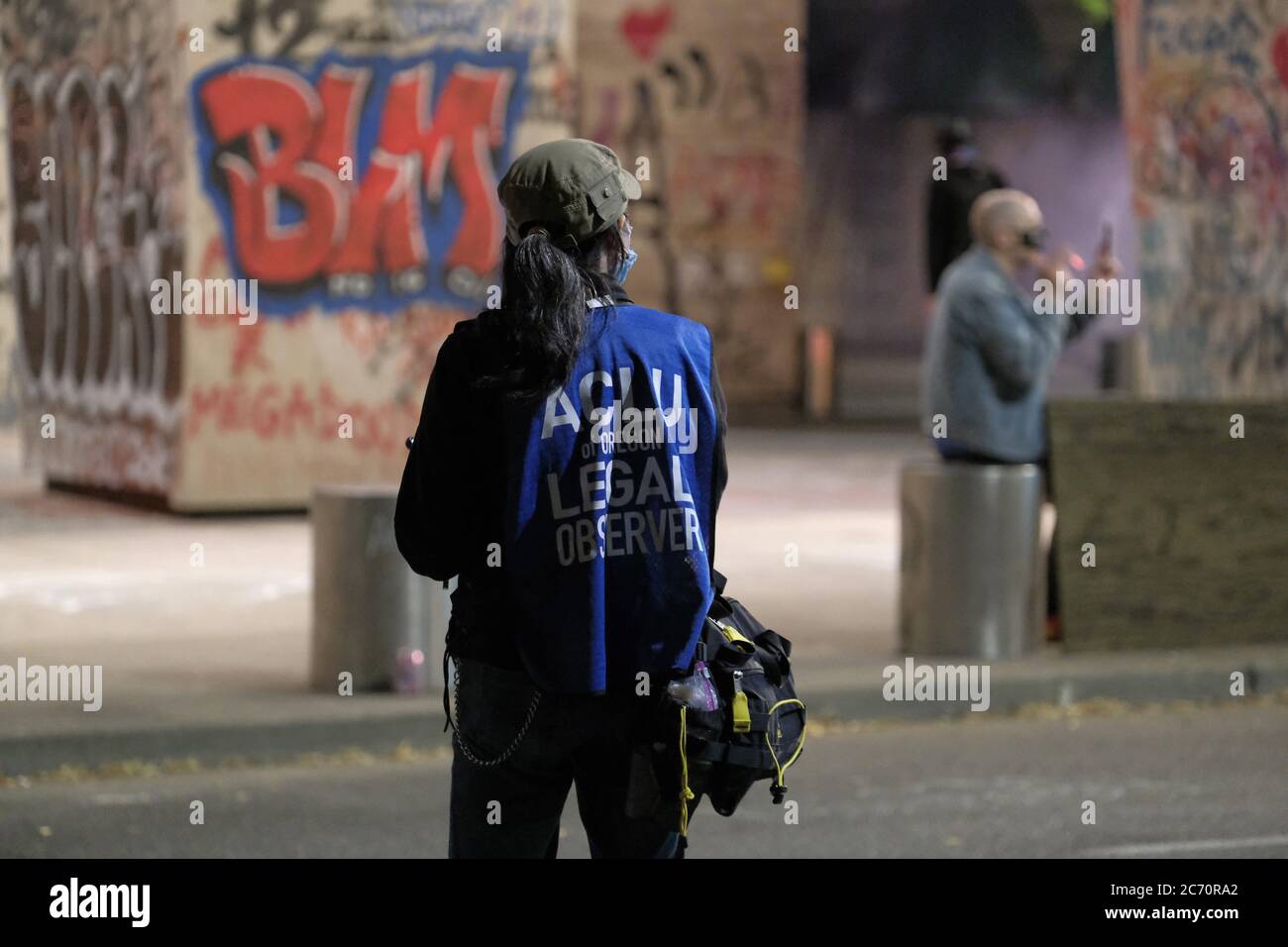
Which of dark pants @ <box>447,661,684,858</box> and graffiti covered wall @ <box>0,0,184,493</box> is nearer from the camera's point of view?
dark pants @ <box>447,661,684,858</box>

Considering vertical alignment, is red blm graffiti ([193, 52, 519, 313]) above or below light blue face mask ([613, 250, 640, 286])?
above

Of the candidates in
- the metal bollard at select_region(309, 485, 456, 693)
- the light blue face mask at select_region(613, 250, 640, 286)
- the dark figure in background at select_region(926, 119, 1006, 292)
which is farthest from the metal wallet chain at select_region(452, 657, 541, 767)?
the dark figure in background at select_region(926, 119, 1006, 292)

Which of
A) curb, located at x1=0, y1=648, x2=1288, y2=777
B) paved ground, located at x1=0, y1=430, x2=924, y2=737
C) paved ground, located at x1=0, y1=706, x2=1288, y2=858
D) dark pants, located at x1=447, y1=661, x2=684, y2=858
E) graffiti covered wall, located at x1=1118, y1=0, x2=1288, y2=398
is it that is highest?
graffiti covered wall, located at x1=1118, y1=0, x2=1288, y2=398

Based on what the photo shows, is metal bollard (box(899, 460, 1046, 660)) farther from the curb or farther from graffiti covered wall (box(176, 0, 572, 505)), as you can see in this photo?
graffiti covered wall (box(176, 0, 572, 505))

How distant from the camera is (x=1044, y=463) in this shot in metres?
10.4

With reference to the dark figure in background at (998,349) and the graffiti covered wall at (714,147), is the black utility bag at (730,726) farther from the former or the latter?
the graffiti covered wall at (714,147)

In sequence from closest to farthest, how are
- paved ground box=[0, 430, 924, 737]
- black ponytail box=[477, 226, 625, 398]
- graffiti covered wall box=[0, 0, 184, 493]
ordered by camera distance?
black ponytail box=[477, 226, 625, 398] → paved ground box=[0, 430, 924, 737] → graffiti covered wall box=[0, 0, 184, 493]

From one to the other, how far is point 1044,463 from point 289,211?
6024 millimetres

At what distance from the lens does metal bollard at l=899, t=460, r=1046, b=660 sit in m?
9.79

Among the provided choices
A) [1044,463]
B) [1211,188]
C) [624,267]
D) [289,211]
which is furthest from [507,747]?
[289,211]

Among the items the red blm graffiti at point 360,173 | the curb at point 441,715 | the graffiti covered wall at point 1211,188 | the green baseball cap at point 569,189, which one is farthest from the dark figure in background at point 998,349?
the green baseball cap at point 569,189

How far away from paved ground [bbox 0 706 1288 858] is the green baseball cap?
3.32 metres

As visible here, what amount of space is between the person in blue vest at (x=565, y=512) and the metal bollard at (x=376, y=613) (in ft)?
15.7

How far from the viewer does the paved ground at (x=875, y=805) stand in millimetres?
7215
